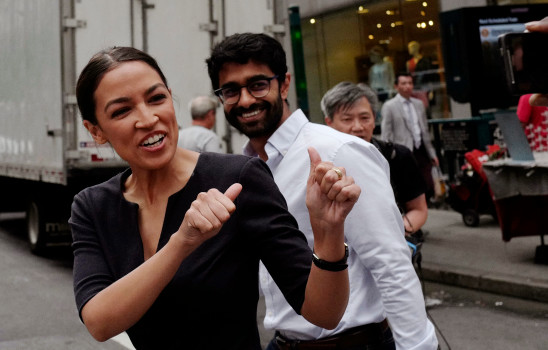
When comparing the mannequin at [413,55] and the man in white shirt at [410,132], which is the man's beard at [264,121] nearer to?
the man in white shirt at [410,132]

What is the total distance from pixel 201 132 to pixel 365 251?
5.48 metres

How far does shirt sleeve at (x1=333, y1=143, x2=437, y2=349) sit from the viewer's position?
8.03 feet

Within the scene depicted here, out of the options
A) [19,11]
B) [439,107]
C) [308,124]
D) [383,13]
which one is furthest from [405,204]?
[383,13]

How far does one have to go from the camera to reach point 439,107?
14.4m

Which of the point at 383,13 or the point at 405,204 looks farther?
the point at 383,13

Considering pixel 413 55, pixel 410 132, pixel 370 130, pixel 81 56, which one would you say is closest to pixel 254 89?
pixel 370 130

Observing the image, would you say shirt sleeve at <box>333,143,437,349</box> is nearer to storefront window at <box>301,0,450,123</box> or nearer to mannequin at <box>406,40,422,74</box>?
storefront window at <box>301,0,450,123</box>

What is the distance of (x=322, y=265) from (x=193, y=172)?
0.44 m

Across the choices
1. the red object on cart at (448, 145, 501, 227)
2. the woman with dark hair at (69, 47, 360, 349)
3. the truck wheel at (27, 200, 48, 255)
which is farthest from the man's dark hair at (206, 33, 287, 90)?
the truck wheel at (27, 200, 48, 255)

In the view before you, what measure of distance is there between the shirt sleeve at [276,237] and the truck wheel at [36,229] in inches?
358

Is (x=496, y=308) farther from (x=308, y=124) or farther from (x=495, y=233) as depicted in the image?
(x=308, y=124)

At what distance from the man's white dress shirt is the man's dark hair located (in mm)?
309

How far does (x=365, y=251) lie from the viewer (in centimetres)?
248

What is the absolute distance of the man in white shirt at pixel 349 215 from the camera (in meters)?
2.47
